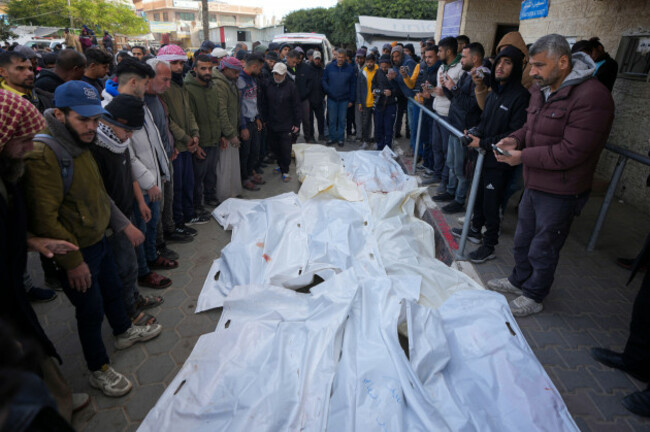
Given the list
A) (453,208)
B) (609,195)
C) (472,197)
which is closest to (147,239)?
(472,197)

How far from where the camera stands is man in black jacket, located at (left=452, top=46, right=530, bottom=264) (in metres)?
3.21

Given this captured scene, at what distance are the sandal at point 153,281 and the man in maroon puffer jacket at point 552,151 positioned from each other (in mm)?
2946

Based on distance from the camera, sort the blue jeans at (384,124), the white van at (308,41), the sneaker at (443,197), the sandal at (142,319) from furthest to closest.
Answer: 1. the white van at (308,41)
2. the blue jeans at (384,124)
3. the sneaker at (443,197)
4. the sandal at (142,319)

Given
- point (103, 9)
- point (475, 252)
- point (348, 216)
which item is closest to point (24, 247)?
point (348, 216)

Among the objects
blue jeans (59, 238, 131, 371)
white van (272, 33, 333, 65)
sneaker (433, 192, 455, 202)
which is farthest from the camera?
white van (272, 33, 333, 65)

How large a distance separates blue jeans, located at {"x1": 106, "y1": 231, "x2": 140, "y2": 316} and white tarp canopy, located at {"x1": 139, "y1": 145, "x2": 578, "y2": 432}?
0.54 m

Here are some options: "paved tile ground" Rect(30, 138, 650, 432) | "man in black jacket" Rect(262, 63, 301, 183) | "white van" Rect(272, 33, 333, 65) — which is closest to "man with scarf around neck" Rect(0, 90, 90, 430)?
"paved tile ground" Rect(30, 138, 650, 432)

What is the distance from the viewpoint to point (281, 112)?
5906mm

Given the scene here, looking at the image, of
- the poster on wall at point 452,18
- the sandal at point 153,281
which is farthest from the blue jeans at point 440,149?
the poster on wall at point 452,18

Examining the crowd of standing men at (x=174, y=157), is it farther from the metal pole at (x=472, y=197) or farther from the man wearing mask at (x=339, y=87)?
the man wearing mask at (x=339, y=87)

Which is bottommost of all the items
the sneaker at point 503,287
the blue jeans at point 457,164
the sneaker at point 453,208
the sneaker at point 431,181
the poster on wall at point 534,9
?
the sneaker at point 503,287

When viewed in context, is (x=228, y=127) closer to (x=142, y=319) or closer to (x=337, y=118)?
(x=142, y=319)

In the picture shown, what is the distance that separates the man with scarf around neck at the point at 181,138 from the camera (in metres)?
3.86

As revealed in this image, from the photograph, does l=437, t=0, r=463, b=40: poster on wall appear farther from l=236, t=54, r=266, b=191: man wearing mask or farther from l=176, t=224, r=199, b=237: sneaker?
l=176, t=224, r=199, b=237: sneaker
